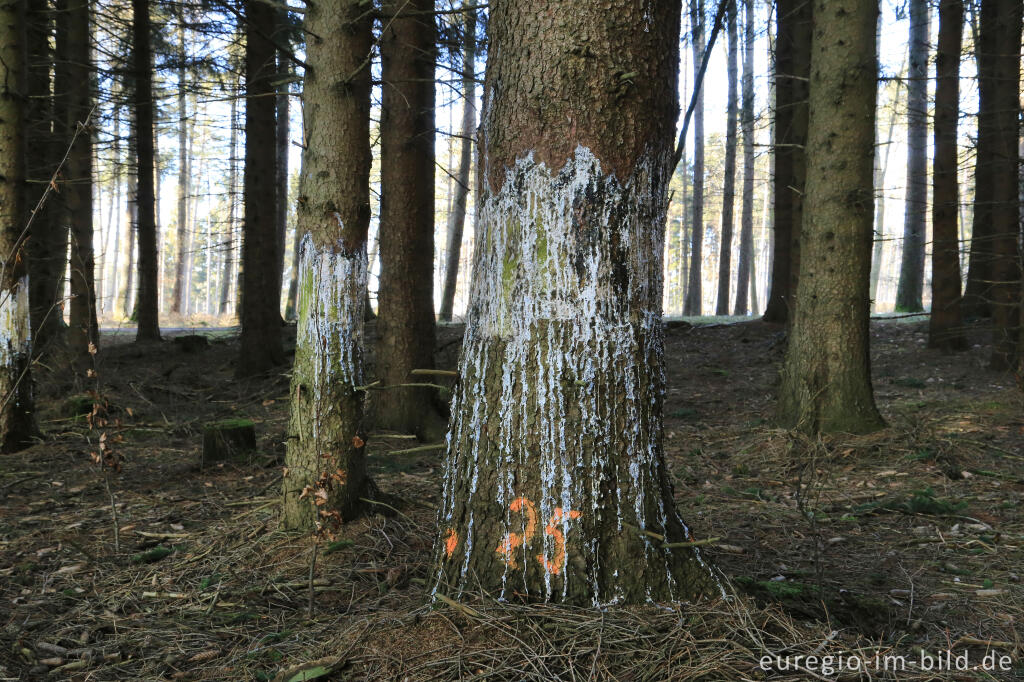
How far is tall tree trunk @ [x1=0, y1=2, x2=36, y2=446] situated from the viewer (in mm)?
5895

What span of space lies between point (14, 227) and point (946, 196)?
11173mm

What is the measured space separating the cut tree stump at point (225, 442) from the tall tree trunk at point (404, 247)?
139cm

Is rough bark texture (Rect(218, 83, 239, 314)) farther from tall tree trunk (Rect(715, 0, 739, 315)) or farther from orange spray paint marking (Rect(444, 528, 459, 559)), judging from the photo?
tall tree trunk (Rect(715, 0, 739, 315))

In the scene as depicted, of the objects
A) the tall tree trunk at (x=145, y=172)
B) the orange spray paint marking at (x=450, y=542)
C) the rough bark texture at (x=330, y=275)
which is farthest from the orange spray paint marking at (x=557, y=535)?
the tall tree trunk at (x=145, y=172)

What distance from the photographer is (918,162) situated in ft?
69.8

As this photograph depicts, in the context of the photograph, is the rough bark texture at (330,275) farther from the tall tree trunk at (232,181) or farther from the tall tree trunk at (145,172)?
the tall tree trunk at (145,172)

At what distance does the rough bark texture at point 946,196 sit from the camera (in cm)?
966

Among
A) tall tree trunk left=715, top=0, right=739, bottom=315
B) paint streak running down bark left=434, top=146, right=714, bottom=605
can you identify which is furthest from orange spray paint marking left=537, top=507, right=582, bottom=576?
tall tree trunk left=715, top=0, right=739, bottom=315

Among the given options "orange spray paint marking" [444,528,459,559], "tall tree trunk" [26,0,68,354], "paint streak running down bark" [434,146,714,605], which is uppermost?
"tall tree trunk" [26,0,68,354]

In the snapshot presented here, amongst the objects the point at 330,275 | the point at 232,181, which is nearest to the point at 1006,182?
the point at 330,275

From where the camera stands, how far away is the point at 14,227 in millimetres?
5934

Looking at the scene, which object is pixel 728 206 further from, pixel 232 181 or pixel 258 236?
pixel 232 181

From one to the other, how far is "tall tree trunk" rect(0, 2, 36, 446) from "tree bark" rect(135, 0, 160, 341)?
14.8ft

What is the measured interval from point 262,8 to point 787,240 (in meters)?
9.44
